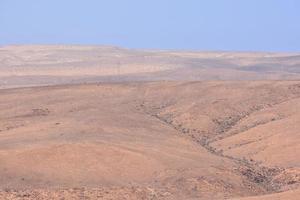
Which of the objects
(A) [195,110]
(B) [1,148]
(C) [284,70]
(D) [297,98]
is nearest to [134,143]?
(B) [1,148]

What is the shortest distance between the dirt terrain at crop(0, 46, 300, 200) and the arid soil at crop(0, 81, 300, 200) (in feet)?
0.15

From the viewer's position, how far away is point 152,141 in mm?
33250

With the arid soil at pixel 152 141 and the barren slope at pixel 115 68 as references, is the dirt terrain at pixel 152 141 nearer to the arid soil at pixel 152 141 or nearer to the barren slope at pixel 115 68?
the arid soil at pixel 152 141

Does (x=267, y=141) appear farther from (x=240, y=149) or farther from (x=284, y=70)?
(x=284, y=70)

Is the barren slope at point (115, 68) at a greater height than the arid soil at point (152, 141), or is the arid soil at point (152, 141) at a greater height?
the arid soil at point (152, 141)

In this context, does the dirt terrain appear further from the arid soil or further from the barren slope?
the barren slope

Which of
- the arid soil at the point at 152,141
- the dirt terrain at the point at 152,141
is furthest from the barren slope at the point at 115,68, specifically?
the dirt terrain at the point at 152,141

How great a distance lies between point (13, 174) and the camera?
87.4ft

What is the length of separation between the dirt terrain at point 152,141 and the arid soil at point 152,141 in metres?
0.05

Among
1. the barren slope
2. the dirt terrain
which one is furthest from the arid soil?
the barren slope

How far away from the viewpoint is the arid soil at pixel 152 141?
1047 inches

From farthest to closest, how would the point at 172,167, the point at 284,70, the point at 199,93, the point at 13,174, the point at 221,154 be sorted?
the point at 284,70, the point at 199,93, the point at 221,154, the point at 172,167, the point at 13,174

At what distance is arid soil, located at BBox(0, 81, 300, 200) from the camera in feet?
87.2

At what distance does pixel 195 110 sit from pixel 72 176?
15420 millimetres
